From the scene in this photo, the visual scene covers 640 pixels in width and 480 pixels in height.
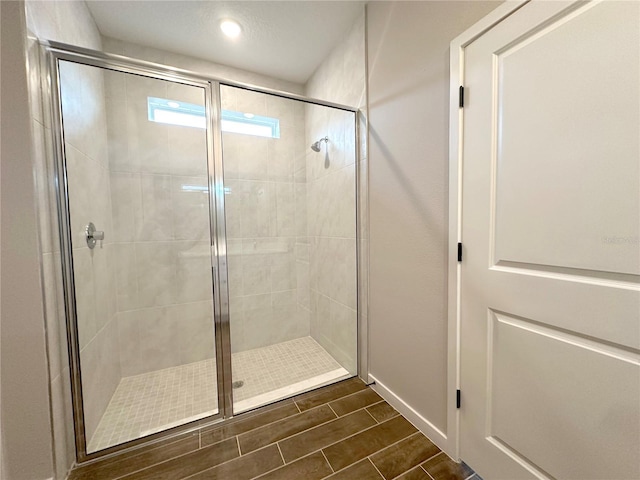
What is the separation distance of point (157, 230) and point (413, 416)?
220cm

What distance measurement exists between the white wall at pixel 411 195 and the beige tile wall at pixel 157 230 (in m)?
1.27

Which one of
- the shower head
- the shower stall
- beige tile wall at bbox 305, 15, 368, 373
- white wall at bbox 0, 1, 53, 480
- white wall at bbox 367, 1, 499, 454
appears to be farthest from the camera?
the shower head

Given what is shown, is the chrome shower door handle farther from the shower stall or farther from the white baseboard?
the white baseboard

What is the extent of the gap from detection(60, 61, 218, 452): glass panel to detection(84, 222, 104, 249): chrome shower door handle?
0.01 meters

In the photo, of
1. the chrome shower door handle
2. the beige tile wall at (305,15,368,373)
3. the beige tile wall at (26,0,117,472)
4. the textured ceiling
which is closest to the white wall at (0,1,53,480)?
the beige tile wall at (26,0,117,472)

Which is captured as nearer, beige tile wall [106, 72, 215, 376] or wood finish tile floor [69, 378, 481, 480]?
wood finish tile floor [69, 378, 481, 480]

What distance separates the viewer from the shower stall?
1.34m

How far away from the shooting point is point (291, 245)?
246cm

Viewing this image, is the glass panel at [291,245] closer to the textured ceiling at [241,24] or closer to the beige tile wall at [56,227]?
the textured ceiling at [241,24]

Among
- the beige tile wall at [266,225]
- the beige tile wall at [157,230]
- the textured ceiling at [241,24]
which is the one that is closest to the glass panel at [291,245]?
the beige tile wall at [266,225]

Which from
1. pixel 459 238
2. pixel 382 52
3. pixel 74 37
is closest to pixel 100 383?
pixel 74 37

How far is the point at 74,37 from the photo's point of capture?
4.66ft

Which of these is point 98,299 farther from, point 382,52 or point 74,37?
point 382,52

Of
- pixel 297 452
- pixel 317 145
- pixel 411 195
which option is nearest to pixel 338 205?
pixel 317 145
